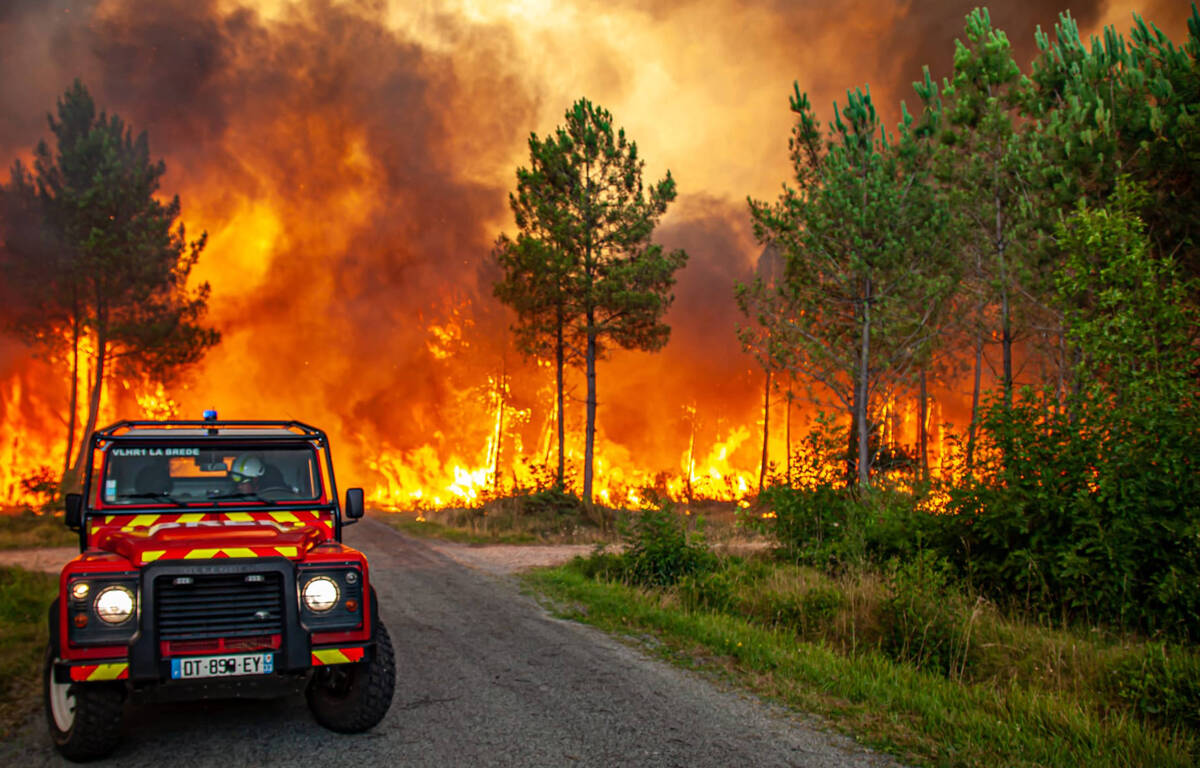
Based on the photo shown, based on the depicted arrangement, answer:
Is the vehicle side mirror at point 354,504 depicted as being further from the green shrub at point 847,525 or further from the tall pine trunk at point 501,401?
the tall pine trunk at point 501,401

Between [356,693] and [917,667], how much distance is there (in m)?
5.42

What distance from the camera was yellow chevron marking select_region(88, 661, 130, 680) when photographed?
183 inches

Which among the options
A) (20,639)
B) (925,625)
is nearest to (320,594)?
(20,639)

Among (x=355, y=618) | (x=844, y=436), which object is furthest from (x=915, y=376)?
(x=355, y=618)

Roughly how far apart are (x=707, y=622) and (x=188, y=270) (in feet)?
106

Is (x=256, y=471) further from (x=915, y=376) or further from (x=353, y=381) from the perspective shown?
(x=353, y=381)

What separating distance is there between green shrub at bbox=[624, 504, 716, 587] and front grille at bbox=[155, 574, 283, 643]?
7.91 meters

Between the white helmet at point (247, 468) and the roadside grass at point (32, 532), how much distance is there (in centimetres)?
1684

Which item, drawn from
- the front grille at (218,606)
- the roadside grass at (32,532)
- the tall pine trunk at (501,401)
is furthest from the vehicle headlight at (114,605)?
the tall pine trunk at (501,401)

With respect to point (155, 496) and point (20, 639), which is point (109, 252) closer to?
point (20, 639)

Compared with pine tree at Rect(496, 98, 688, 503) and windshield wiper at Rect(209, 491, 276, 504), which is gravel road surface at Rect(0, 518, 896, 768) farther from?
pine tree at Rect(496, 98, 688, 503)

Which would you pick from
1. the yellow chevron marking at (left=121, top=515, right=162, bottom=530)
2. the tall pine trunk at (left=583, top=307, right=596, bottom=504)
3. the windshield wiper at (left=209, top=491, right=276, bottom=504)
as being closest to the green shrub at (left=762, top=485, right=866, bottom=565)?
the windshield wiper at (left=209, top=491, right=276, bottom=504)

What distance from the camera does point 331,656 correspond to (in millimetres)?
5082

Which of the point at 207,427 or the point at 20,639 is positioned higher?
the point at 207,427
